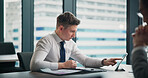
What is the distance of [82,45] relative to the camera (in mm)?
5191

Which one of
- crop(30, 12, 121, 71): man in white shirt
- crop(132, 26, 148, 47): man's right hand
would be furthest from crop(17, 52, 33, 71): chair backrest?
crop(132, 26, 148, 47): man's right hand

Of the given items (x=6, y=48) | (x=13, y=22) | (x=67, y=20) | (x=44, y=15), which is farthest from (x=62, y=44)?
(x=13, y=22)

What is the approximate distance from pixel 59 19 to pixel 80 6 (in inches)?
104

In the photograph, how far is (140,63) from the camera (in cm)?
113

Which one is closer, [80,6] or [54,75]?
[54,75]

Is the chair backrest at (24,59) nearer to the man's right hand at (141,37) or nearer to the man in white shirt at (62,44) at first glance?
the man in white shirt at (62,44)

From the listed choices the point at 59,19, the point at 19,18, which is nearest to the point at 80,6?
the point at 19,18

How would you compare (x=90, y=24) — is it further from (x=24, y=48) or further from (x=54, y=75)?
(x=54, y=75)

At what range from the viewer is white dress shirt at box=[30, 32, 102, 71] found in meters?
1.98

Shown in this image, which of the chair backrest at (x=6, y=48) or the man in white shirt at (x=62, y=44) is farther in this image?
the chair backrest at (x=6, y=48)

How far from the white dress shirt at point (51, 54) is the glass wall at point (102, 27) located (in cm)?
246

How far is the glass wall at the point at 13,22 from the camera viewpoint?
15.1ft

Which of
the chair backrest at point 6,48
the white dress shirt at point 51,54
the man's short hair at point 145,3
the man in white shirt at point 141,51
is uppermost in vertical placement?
the man's short hair at point 145,3

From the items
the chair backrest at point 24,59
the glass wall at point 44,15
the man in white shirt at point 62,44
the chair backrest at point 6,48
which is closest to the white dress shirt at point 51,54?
the man in white shirt at point 62,44
